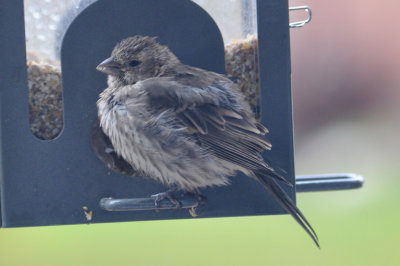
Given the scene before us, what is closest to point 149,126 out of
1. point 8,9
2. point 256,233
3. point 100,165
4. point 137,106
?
point 137,106

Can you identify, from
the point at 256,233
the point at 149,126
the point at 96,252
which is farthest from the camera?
the point at 256,233

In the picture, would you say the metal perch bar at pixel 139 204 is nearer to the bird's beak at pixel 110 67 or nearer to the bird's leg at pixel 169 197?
the bird's leg at pixel 169 197

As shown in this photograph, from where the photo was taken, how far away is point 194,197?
15.9 feet

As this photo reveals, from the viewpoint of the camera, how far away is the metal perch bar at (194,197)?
444 centimetres

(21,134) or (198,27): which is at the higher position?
(198,27)

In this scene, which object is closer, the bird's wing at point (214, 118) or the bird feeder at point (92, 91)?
the bird's wing at point (214, 118)

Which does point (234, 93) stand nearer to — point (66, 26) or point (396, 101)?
point (66, 26)

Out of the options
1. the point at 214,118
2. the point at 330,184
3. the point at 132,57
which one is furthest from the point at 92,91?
the point at 330,184

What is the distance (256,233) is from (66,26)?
4.96 meters

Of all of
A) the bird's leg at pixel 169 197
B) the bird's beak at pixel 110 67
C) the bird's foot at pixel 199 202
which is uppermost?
the bird's beak at pixel 110 67

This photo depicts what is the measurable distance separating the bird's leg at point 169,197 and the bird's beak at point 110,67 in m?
0.78

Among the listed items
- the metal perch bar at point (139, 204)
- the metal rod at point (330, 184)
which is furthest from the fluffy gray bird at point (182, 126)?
the metal rod at point (330, 184)

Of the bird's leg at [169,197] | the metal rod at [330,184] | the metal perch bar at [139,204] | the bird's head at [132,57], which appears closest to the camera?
the metal perch bar at [139,204]

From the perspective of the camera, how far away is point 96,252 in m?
8.12
